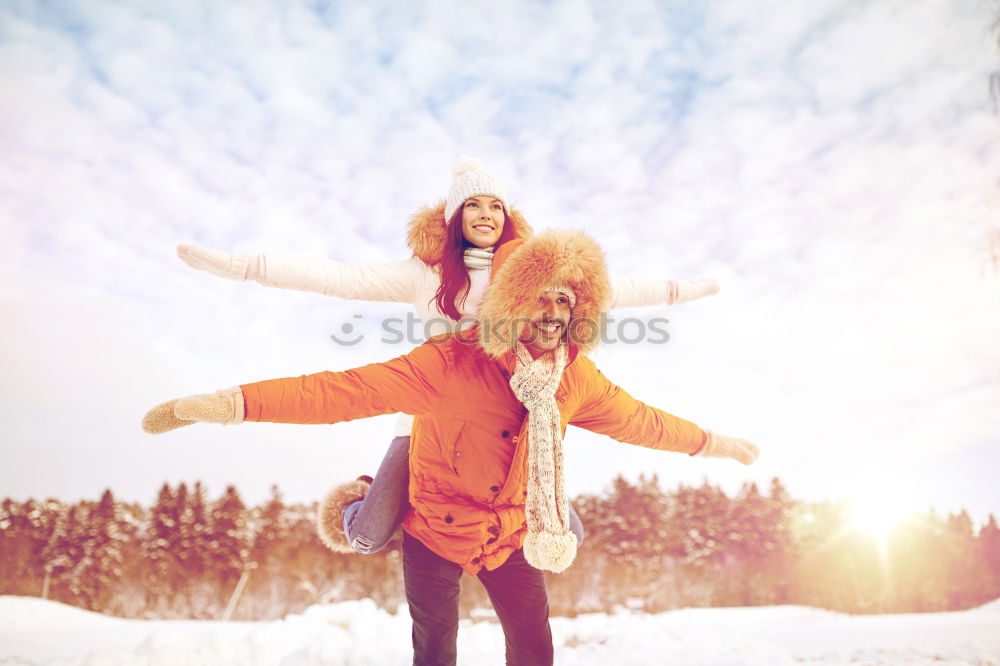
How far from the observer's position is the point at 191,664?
4.51 metres

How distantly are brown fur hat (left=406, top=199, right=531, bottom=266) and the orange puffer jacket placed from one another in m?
0.90

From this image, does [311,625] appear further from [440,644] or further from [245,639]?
[440,644]

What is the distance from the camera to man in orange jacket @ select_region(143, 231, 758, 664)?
1.99 m

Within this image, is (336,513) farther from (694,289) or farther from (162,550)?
(162,550)

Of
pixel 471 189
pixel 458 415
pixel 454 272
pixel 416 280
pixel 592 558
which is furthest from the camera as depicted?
pixel 592 558

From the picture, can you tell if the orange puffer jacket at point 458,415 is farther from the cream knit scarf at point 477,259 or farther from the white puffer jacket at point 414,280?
the cream knit scarf at point 477,259

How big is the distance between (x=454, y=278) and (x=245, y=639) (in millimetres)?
3972

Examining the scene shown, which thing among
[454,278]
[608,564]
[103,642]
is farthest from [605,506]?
[454,278]

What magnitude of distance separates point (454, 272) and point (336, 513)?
117cm

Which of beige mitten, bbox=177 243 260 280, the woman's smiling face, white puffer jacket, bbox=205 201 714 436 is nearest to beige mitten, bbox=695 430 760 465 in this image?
white puffer jacket, bbox=205 201 714 436

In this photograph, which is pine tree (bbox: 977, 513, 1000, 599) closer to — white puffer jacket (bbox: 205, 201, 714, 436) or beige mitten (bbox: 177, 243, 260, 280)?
white puffer jacket (bbox: 205, 201, 714, 436)

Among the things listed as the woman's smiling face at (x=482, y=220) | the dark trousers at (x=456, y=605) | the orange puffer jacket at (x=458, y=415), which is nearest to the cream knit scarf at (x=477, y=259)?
the woman's smiling face at (x=482, y=220)

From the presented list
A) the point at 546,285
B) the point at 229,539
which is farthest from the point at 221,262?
the point at 229,539

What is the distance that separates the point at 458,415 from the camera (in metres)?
2.01
